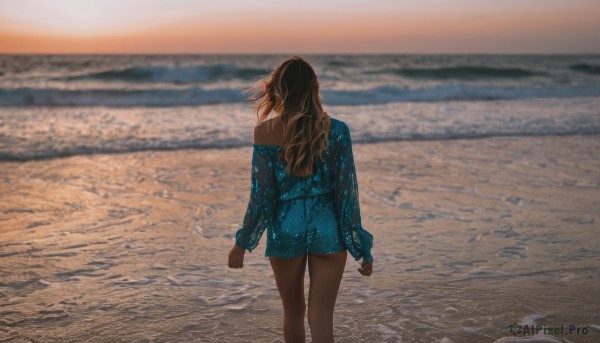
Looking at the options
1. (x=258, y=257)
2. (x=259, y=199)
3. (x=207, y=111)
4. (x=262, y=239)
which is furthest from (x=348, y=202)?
(x=207, y=111)

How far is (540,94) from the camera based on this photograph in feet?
85.0

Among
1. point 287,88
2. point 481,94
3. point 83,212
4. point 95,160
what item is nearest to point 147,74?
point 481,94

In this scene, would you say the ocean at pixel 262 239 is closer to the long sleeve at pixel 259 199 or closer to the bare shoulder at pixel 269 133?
the long sleeve at pixel 259 199

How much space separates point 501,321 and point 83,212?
454 cm

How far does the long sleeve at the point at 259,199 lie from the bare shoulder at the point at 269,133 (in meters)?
0.04

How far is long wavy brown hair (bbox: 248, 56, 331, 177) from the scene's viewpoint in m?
Answer: 2.81

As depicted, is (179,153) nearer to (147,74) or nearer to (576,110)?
(576,110)

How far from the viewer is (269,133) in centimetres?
288

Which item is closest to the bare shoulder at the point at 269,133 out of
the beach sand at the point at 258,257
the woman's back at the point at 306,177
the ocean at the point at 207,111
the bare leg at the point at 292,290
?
the woman's back at the point at 306,177

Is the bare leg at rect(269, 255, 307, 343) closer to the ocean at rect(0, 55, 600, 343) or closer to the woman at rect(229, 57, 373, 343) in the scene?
the woman at rect(229, 57, 373, 343)

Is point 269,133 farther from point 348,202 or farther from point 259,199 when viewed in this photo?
point 348,202

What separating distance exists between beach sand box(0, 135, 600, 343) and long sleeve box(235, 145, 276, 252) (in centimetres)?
108

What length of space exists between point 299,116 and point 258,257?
9.36 ft

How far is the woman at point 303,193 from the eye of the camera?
2832mm
